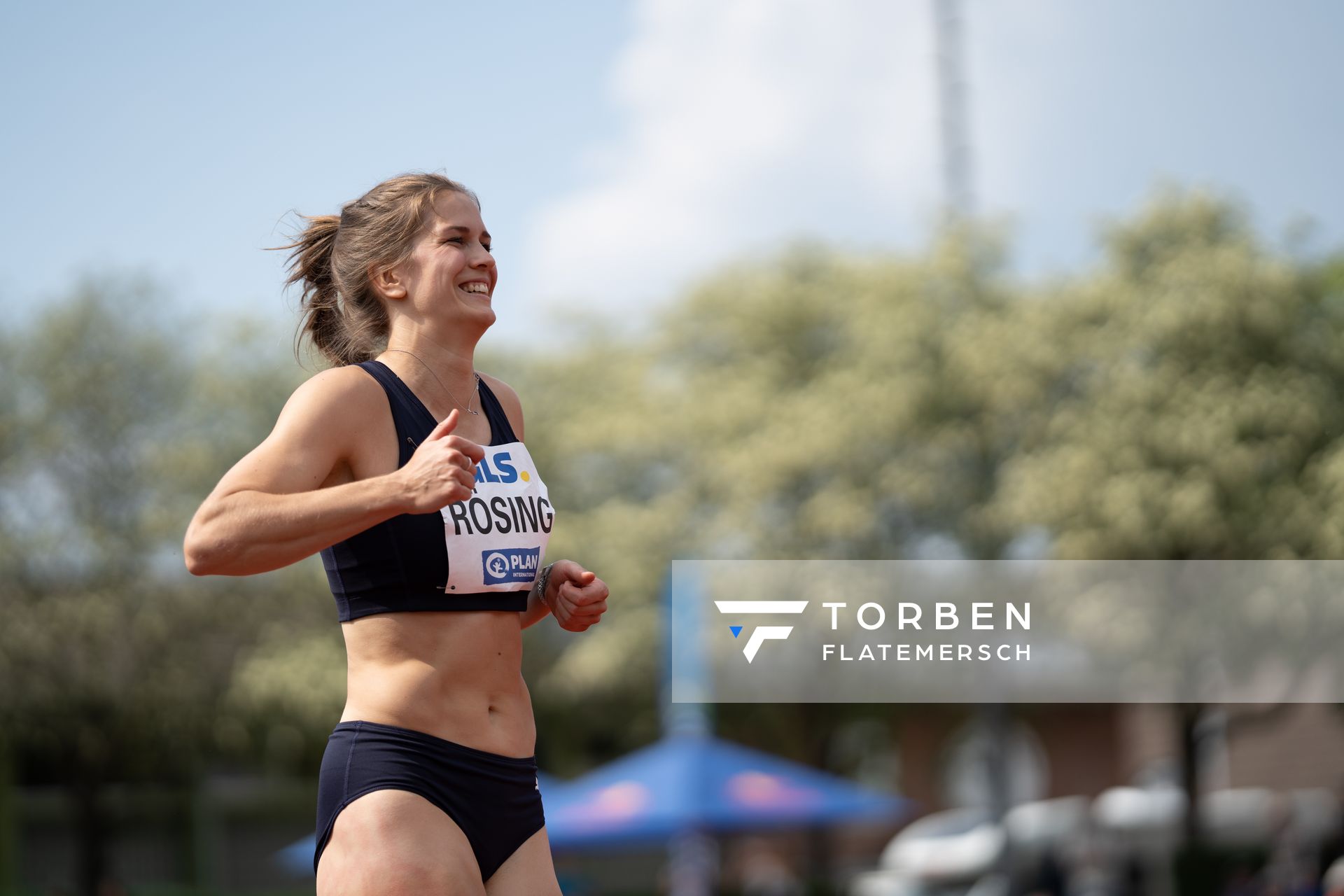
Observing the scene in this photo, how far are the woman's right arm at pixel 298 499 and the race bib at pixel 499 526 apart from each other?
0.65 ft

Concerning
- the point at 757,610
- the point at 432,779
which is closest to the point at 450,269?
the point at 432,779

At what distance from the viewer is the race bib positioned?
269 cm

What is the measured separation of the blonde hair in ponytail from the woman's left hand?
586mm

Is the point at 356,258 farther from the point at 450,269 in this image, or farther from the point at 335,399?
the point at 335,399

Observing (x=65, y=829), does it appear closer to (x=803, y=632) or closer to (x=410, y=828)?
Answer: (x=803, y=632)

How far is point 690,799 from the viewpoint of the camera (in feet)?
48.7

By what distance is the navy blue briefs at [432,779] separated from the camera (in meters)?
2.59

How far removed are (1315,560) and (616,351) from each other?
1518 cm

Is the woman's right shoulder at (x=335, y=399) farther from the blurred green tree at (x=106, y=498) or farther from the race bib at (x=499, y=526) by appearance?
the blurred green tree at (x=106, y=498)

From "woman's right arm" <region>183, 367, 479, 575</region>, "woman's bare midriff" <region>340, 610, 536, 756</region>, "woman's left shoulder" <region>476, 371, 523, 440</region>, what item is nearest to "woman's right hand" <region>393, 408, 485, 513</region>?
"woman's right arm" <region>183, 367, 479, 575</region>

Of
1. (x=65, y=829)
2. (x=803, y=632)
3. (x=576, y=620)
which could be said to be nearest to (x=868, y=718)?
(x=803, y=632)

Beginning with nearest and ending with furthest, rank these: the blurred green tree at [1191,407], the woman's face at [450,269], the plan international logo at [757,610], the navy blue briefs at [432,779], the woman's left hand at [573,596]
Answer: the navy blue briefs at [432,779]
the woman's face at [450,269]
the woman's left hand at [573,596]
the blurred green tree at [1191,407]
the plan international logo at [757,610]

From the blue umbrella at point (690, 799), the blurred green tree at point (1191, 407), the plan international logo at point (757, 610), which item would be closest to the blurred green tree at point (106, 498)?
the plan international logo at point (757, 610)

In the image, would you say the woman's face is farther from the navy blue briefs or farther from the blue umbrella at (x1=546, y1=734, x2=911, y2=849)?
the blue umbrella at (x1=546, y1=734, x2=911, y2=849)
